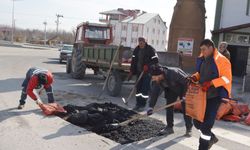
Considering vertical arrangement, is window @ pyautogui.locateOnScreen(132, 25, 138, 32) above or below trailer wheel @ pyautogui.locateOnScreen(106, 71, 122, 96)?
above

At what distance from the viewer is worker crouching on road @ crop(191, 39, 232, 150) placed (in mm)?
5512

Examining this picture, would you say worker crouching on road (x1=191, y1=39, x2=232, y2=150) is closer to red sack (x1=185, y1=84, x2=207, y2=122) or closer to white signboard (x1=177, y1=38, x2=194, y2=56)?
red sack (x1=185, y1=84, x2=207, y2=122)

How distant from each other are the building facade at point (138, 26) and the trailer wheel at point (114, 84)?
70290 millimetres

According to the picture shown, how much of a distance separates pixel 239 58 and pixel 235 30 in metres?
1.88

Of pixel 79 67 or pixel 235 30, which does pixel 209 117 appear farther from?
pixel 235 30

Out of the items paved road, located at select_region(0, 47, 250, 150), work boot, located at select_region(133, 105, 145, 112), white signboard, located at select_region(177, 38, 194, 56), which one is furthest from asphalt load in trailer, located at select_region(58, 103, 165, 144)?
white signboard, located at select_region(177, 38, 194, 56)

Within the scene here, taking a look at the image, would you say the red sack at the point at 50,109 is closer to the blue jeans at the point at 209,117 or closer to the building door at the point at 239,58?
the blue jeans at the point at 209,117

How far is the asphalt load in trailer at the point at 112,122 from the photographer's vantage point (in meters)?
7.05

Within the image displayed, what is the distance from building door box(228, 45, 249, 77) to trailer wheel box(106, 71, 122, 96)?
416 inches

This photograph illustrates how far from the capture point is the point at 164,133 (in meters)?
7.31

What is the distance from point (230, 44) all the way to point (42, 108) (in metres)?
14.1

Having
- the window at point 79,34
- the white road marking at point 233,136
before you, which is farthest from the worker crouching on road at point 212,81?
the window at point 79,34


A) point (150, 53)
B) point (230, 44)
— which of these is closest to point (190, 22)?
point (230, 44)

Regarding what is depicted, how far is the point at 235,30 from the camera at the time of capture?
774 inches
